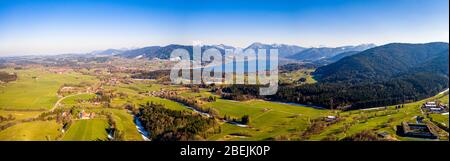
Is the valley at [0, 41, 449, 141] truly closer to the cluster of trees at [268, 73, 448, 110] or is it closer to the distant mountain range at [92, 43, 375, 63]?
the cluster of trees at [268, 73, 448, 110]

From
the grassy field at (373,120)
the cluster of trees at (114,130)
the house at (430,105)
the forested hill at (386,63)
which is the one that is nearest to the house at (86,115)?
the cluster of trees at (114,130)

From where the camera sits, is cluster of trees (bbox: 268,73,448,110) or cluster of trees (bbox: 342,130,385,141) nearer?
cluster of trees (bbox: 342,130,385,141)

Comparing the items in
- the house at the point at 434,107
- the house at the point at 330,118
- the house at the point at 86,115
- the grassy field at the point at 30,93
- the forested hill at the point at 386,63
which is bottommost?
the house at the point at 330,118

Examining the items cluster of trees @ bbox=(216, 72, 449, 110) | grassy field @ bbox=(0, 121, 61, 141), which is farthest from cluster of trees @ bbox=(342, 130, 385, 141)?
grassy field @ bbox=(0, 121, 61, 141)

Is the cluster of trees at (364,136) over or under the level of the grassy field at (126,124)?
over

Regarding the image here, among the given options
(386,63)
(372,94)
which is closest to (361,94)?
(372,94)

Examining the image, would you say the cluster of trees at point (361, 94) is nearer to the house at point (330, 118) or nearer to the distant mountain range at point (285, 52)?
the house at point (330, 118)
